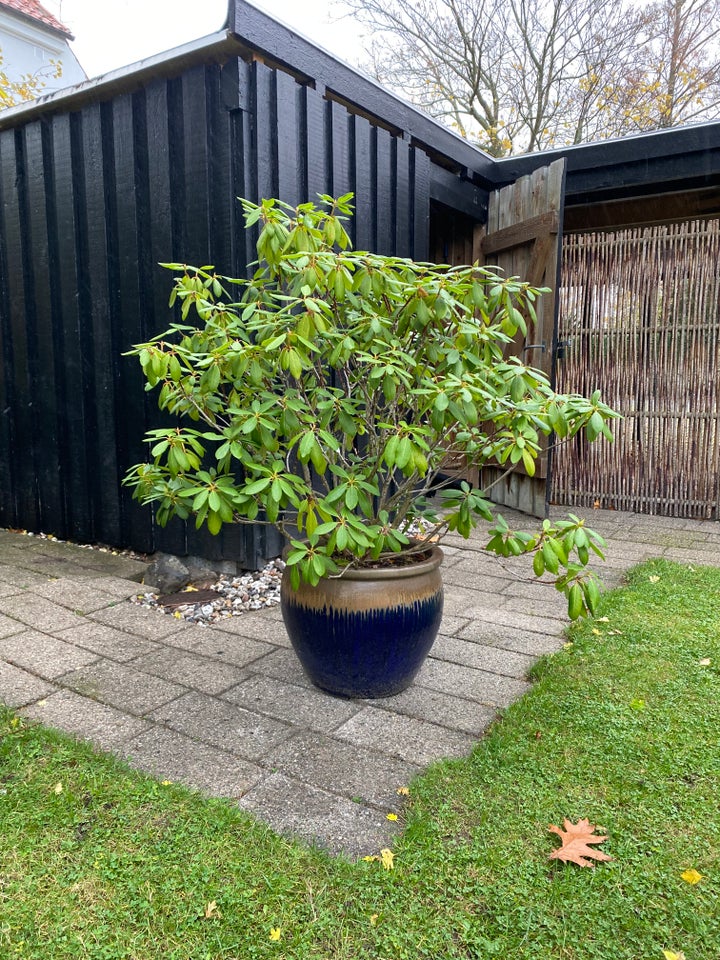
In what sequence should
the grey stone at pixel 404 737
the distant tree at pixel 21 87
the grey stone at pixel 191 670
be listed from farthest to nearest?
the distant tree at pixel 21 87 → the grey stone at pixel 191 670 → the grey stone at pixel 404 737

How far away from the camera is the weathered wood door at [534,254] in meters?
4.51

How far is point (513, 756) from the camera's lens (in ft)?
6.13

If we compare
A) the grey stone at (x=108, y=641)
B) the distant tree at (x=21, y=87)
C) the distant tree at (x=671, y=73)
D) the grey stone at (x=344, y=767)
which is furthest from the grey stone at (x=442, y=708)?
the distant tree at (x=671, y=73)

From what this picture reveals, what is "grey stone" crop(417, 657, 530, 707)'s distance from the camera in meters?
2.27

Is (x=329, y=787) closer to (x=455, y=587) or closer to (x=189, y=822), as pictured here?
(x=189, y=822)

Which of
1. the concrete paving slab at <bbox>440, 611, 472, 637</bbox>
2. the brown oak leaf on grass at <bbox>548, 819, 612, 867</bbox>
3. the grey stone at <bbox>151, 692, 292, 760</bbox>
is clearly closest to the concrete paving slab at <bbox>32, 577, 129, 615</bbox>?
the grey stone at <bbox>151, 692, 292, 760</bbox>

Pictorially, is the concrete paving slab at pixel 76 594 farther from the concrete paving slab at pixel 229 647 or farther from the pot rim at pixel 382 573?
the pot rim at pixel 382 573

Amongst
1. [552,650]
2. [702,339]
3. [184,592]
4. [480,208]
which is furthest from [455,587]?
[480,208]

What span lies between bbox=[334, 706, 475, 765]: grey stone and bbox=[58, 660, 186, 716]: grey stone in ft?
2.05

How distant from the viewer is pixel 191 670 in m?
2.46

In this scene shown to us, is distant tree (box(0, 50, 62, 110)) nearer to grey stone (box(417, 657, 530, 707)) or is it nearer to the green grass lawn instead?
grey stone (box(417, 657, 530, 707))

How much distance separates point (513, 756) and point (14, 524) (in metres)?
3.95

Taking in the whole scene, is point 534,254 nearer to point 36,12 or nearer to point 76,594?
point 76,594

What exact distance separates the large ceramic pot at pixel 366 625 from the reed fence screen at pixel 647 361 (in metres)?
3.43
